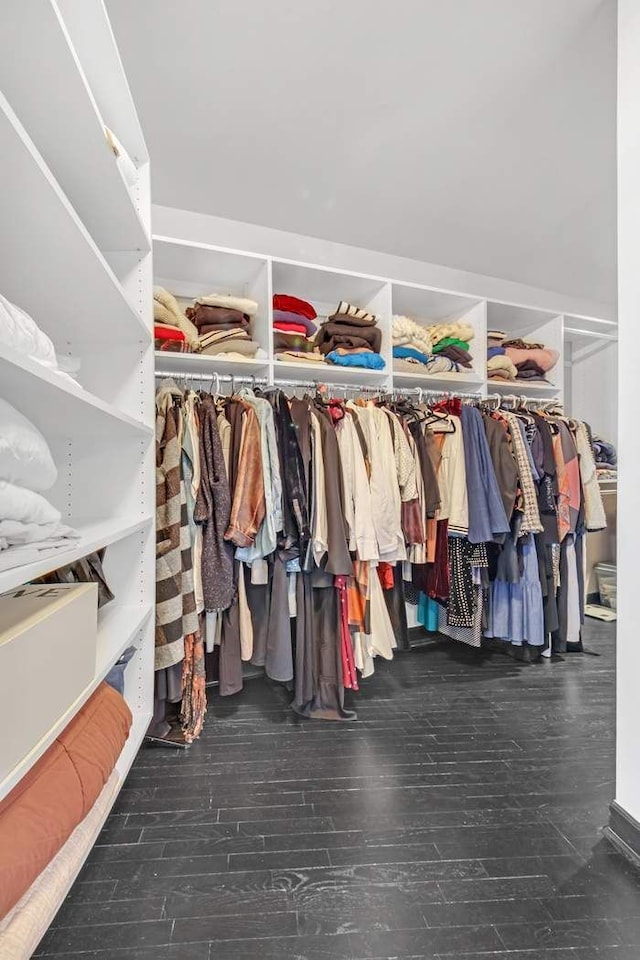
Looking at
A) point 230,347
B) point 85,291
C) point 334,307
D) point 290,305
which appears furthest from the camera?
point 334,307

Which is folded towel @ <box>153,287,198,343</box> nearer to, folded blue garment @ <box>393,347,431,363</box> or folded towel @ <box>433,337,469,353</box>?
folded blue garment @ <box>393,347,431,363</box>

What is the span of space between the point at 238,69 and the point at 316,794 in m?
2.56

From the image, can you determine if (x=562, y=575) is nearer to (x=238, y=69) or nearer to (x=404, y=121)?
(x=404, y=121)

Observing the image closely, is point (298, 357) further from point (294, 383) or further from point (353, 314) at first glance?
point (353, 314)

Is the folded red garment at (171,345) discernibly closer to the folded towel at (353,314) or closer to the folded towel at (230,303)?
the folded towel at (230,303)

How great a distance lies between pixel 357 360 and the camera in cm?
239

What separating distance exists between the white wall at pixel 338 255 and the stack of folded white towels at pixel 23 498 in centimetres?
226

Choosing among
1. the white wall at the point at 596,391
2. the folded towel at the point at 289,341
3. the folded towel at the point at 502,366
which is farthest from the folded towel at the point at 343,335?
the white wall at the point at 596,391

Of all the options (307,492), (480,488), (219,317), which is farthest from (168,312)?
(480,488)

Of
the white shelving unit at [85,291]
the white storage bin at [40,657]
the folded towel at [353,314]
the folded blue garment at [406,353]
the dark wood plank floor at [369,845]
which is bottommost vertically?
the dark wood plank floor at [369,845]

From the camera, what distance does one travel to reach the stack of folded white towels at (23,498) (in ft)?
2.16

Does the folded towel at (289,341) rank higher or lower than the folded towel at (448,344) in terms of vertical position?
lower

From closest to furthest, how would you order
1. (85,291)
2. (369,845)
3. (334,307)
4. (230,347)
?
(85,291) → (369,845) → (230,347) → (334,307)

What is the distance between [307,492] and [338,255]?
5.97 feet
